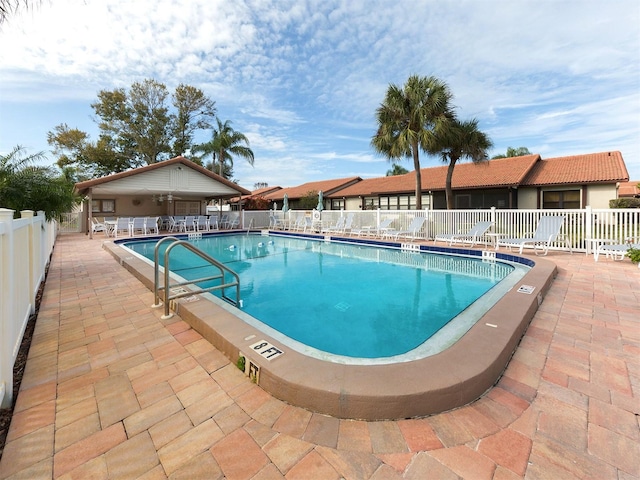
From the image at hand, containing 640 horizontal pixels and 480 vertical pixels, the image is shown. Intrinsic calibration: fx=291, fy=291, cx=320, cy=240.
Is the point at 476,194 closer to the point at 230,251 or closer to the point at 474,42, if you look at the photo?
the point at 474,42

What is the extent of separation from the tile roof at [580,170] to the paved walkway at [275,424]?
55.0 feet

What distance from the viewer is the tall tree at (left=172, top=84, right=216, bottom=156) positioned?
26.4 metres

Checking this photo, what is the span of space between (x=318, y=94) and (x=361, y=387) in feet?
59.8

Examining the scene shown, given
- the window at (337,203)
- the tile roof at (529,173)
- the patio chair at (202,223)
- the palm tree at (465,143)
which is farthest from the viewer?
Answer: the window at (337,203)

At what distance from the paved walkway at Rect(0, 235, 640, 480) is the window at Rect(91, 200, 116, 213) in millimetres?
20278

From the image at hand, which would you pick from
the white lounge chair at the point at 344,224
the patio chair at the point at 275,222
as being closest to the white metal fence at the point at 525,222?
the white lounge chair at the point at 344,224

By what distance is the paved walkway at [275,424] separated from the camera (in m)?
1.49

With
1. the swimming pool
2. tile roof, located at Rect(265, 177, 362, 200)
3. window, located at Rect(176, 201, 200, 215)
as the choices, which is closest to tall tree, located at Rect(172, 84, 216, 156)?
window, located at Rect(176, 201, 200, 215)

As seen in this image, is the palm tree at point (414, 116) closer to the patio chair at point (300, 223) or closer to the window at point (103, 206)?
the patio chair at point (300, 223)

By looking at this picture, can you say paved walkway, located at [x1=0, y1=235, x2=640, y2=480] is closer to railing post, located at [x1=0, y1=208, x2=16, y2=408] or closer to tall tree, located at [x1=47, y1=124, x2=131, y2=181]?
railing post, located at [x1=0, y1=208, x2=16, y2=408]

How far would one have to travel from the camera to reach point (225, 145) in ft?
83.9

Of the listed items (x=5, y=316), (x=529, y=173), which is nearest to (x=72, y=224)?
(x=5, y=316)

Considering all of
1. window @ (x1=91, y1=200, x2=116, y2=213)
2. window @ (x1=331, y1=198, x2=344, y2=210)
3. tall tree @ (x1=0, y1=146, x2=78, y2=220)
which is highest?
window @ (x1=331, y1=198, x2=344, y2=210)

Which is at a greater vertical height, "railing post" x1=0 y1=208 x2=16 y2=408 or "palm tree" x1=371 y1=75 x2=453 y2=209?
"palm tree" x1=371 y1=75 x2=453 y2=209
